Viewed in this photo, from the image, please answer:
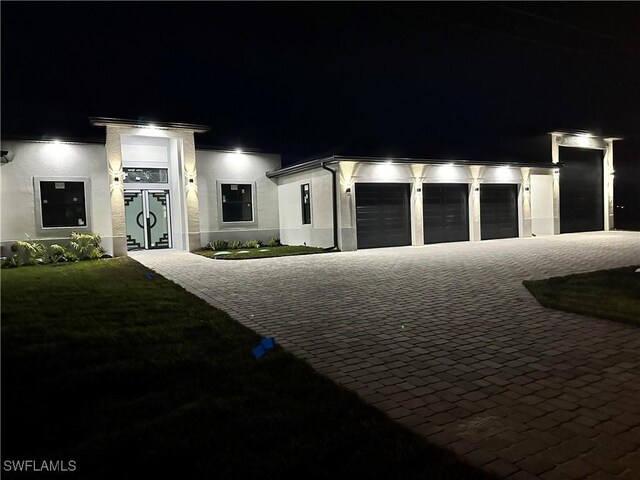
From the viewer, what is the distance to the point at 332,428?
2814 millimetres

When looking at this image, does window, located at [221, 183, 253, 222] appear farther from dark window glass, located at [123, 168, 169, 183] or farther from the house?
dark window glass, located at [123, 168, 169, 183]

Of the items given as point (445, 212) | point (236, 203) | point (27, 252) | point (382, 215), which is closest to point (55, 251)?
point (27, 252)

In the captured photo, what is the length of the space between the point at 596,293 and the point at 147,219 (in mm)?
16178

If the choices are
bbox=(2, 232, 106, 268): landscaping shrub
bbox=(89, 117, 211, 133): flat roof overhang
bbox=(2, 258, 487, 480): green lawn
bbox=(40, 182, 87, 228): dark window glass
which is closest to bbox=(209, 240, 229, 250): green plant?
bbox=(2, 232, 106, 268): landscaping shrub

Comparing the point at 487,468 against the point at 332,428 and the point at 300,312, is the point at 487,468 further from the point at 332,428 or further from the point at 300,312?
the point at 300,312

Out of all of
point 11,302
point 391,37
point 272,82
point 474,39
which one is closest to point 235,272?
point 11,302

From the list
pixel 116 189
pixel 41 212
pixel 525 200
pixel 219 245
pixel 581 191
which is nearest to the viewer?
pixel 41 212

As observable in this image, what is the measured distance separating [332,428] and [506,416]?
1.25m

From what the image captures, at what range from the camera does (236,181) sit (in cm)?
1906

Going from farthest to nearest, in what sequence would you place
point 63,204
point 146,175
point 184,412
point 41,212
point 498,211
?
point 498,211, point 146,175, point 63,204, point 41,212, point 184,412

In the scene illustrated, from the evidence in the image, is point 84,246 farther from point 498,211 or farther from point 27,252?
point 498,211

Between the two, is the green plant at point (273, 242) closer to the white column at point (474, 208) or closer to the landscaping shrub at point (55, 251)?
the landscaping shrub at point (55, 251)

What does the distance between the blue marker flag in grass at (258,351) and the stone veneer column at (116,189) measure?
13.0 m

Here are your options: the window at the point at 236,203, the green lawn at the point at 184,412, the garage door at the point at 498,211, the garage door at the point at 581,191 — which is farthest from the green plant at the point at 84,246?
the garage door at the point at 581,191
